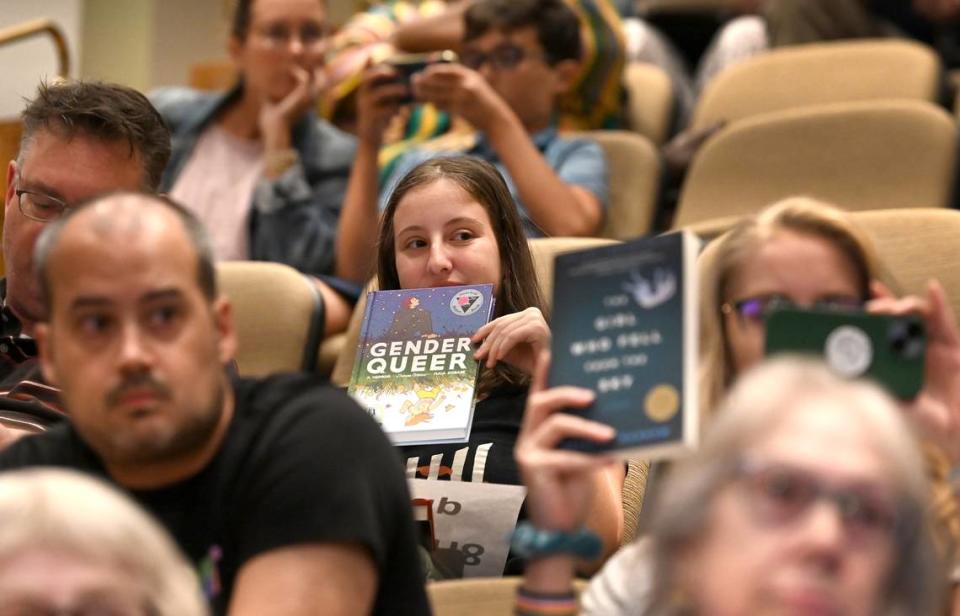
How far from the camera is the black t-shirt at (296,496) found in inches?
61.1

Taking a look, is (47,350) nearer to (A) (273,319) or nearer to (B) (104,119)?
(B) (104,119)

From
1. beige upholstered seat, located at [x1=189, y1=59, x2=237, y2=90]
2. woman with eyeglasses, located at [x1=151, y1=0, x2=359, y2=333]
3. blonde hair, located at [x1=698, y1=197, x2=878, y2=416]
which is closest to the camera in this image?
blonde hair, located at [x1=698, y1=197, x2=878, y2=416]

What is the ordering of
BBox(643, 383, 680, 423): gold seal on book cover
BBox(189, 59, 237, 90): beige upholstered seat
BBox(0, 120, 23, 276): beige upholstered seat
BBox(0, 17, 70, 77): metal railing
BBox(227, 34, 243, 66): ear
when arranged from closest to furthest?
BBox(643, 383, 680, 423): gold seal on book cover, BBox(0, 120, 23, 276): beige upholstered seat, BBox(227, 34, 243, 66): ear, BBox(0, 17, 70, 77): metal railing, BBox(189, 59, 237, 90): beige upholstered seat

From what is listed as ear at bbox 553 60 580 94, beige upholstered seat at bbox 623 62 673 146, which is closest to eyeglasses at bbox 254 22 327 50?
ear at bbox 553 60 580 94

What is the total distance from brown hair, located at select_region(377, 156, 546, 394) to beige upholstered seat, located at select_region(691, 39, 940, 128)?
155cm

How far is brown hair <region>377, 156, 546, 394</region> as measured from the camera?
238 centimetres

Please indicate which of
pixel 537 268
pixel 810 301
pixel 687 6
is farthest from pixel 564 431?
pixel 687 6

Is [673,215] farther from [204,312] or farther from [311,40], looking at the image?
[204,312]

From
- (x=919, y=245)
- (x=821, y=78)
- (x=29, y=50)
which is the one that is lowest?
(x=29, y=50)

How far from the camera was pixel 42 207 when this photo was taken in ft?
7.91

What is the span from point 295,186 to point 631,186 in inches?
30.2

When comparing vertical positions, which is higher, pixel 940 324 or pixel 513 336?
pixel 940 324

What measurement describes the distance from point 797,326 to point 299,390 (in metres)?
0.55

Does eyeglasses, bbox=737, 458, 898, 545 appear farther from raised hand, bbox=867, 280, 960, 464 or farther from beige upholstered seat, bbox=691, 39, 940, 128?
beige upholstered seat, bbox=691, 39, 940, 128
